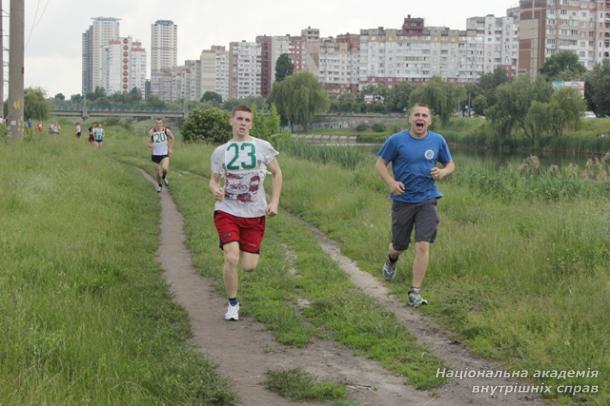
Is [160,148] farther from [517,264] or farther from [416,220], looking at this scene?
[517,264]

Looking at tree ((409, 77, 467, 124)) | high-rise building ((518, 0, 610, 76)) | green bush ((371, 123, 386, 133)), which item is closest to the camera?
tree ((409, 77, 467, 124))

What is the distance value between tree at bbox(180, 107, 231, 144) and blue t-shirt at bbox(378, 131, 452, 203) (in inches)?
1488

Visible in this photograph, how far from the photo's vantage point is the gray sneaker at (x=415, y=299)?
8430 millimetres

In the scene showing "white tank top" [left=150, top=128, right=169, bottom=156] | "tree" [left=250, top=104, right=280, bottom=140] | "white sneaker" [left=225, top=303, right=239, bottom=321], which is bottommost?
"white sneaker" [left=225, top=303, right=239, bottom=321]

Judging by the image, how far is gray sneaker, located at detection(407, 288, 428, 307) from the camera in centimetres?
843

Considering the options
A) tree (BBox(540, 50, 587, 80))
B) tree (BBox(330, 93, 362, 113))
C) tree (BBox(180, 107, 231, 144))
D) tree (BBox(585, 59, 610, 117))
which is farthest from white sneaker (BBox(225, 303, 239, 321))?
tree (BBox(540, 50, 587, 80))

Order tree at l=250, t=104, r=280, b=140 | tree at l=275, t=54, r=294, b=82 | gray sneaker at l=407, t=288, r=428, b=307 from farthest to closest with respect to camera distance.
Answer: tree at l=275, t=54, r=294, b=82, tree at l=250, t=104, r=280, b=140, gray sneaker at l=407, t=288, r=428, b=307

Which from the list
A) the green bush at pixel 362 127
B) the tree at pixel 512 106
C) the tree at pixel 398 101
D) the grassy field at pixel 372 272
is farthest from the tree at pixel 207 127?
the tree at pixel 398 101

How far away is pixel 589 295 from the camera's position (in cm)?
754

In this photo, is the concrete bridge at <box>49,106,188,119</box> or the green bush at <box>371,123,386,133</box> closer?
the green bush at <box>371,123,386,133</box>

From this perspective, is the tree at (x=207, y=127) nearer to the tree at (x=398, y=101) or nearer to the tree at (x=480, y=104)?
the tree at (x=480, y=104)

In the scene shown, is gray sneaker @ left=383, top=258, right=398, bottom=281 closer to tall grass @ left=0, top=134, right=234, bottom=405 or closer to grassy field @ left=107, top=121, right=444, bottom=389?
grassy field @ left=107, top=121, right=444, bottom=389

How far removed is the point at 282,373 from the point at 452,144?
71543 mm

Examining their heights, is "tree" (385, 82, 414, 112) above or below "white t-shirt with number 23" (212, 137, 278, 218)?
above
